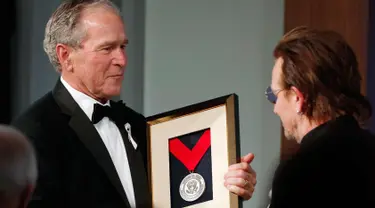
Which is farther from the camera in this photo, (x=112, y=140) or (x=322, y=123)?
(x=112, y=140)

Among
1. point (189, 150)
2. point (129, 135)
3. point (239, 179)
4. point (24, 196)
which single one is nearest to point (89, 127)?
point (129, 135)

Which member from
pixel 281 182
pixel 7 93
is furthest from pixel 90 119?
pixel 7 93

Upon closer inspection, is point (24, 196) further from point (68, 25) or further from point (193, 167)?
point (68, 25)

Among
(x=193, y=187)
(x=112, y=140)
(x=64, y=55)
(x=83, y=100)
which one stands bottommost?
(x=193, y=187)

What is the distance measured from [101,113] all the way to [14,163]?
817 mm

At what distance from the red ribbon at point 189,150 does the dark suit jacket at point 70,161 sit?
0.38ft

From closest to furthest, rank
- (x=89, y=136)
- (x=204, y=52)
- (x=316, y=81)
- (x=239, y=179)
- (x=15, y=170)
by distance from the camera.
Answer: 1. (x=15, y=170)
2. (x=316, y=81)
3. (x=239, y=179)
4. (x=89, y=136)
5. (x=204, y=52)

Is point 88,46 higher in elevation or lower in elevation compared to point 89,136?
higher

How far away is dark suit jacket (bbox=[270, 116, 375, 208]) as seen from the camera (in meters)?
1.37

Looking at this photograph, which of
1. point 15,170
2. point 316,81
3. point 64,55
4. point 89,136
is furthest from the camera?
point 64,55

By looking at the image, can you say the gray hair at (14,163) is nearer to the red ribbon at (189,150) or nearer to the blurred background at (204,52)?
the red ribbon at (189,150)

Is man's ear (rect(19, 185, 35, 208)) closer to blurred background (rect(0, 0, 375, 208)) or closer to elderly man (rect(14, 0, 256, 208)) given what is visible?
elderly man (rect(14, 0, 256, 208))

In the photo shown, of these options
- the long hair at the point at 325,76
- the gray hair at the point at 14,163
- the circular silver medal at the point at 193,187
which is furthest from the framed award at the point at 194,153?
the gray hair at the point at 14,163

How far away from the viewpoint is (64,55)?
2.00m
